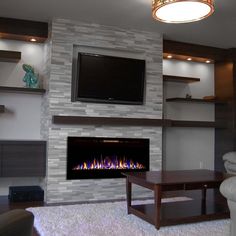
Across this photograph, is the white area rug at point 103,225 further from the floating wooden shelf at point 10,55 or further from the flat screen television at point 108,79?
the floating wooden shelf at point 10,55

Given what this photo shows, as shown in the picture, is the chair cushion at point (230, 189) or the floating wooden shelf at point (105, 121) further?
the floating wooden shelf at point (105, 121)

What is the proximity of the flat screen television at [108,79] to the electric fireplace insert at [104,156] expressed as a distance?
0.62m

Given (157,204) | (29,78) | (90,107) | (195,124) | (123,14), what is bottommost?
(157,204)

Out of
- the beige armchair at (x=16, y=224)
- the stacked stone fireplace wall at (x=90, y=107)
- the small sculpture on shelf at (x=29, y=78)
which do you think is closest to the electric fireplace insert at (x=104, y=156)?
the stacked stone fireplace wall at (x=90, y=107)

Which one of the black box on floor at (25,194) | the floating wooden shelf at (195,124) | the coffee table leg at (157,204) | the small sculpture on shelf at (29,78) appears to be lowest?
the black box on floor at (25,194)

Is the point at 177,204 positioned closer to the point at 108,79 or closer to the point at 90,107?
the point at 90,107

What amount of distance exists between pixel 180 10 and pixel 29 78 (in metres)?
2.58

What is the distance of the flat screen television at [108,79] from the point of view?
488 centimetres

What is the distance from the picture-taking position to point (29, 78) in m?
4.92

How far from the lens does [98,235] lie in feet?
10.2

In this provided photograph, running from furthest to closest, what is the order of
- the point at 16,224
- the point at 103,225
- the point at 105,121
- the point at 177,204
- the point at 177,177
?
the point at 105,121, the point at 177,204, the point at 177,177, the point at 103,225, the point at 16,224

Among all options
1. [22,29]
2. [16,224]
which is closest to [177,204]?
[16,224]

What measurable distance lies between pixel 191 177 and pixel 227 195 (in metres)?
1.20

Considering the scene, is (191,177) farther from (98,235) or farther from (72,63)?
(72,63)
